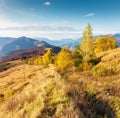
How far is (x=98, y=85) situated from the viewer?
11898mm

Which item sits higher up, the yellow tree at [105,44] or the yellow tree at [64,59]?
the yellow tree at [105,44]

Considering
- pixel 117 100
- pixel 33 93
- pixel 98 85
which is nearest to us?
pixel 117 100

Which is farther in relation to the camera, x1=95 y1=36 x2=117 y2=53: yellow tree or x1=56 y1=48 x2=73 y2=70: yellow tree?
x1=95 y1=36 x2=117 y2=53: yellow tree

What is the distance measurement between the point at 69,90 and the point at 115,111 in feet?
7.37

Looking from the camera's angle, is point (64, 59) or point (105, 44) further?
point (105, 44)

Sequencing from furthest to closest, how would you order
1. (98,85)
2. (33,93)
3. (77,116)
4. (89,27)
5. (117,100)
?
(89,27)
(98,85)
(33,93)
(117,100)
(77,116)

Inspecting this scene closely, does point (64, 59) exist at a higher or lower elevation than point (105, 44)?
lower

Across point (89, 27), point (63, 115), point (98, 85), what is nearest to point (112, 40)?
point (89, 27)

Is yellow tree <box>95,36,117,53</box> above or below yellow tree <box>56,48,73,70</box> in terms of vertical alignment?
above

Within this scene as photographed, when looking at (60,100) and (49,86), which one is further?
(49,86)

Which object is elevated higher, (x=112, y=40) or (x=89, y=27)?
(x=89, y=27)

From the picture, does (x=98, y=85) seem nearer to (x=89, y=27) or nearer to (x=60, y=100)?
(x=60, y=100)

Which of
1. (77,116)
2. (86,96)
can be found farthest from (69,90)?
Answer: (77,116)

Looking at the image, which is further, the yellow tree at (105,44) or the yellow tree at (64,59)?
the yellow tree at (105,44)
